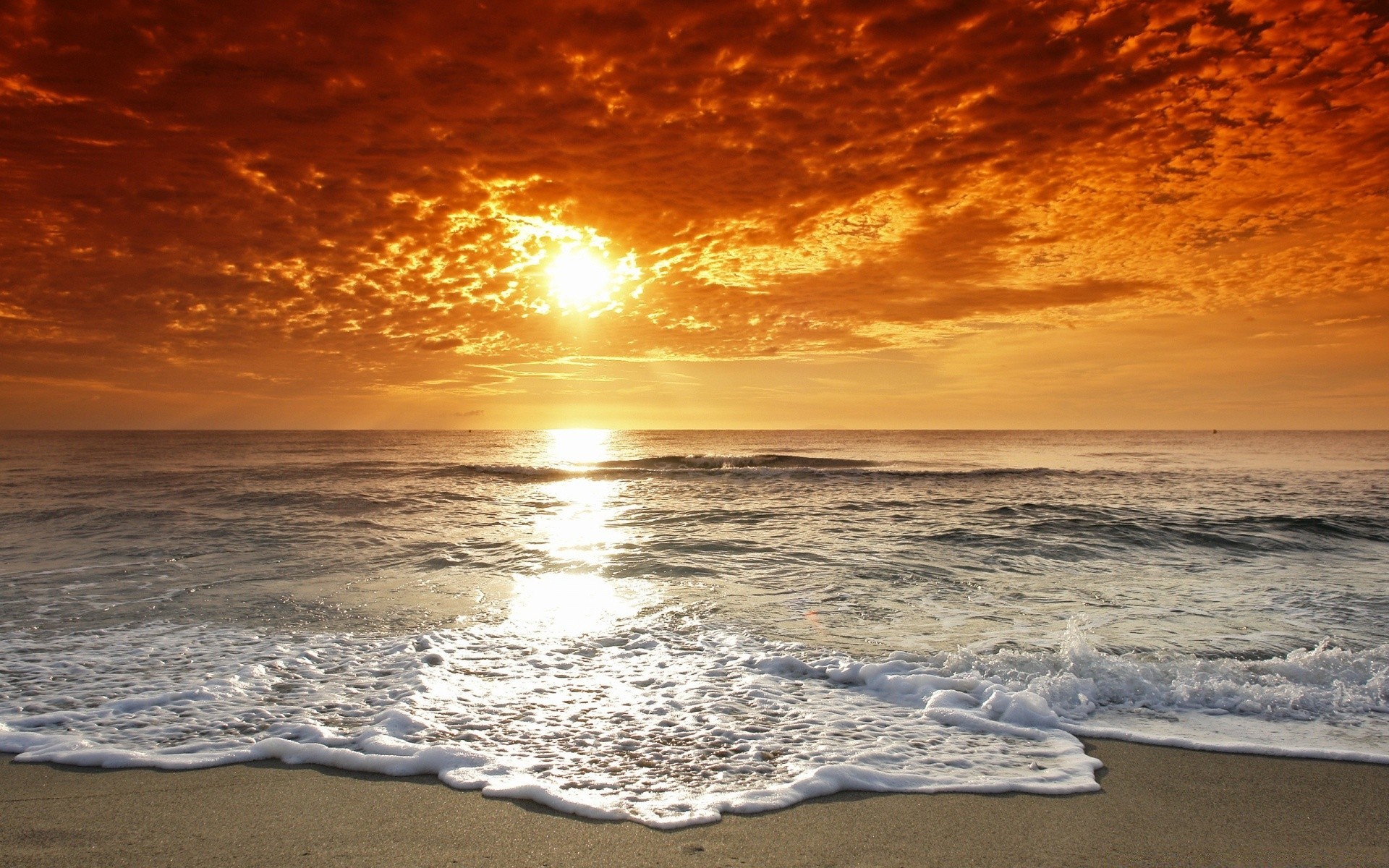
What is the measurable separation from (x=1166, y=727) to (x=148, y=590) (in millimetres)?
11800

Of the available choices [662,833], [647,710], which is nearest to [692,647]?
[647,710]

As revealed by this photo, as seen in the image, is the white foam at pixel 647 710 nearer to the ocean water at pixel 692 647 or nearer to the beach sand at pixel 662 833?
the ocean water at pixel 692 647

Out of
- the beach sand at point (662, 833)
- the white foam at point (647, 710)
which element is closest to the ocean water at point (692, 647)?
the white foam at point (647, 710)

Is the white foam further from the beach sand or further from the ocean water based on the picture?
the beach sand

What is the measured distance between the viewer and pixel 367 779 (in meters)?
4.33

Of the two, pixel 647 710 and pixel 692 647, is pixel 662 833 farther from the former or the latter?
pixel 692 647

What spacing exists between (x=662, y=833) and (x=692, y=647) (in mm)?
3539

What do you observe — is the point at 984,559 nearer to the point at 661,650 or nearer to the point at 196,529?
the point at 661,650

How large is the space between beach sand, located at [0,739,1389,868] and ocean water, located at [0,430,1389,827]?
206 mm

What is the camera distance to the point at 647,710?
5.46 meters

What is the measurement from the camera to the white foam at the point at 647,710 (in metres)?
4.39

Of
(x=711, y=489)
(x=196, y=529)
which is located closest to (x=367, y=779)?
(x=196, y=529)

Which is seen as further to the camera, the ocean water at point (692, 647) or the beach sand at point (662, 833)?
the ocean water at point (692, 647)

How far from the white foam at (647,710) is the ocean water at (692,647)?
3cm
